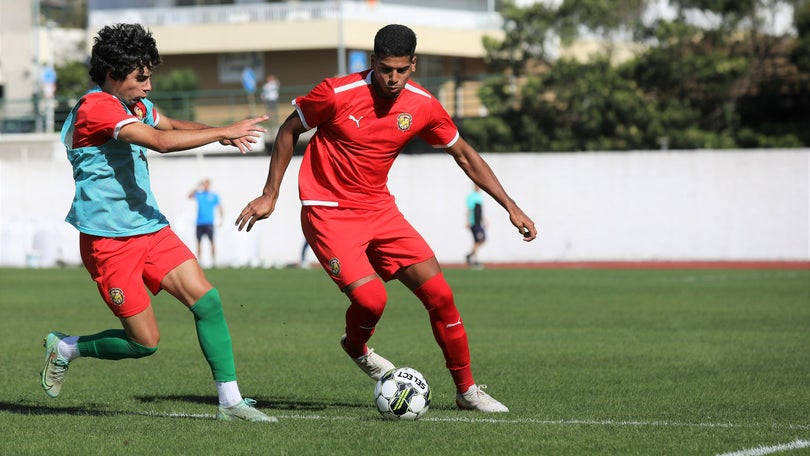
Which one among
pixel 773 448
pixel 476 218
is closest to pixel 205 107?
pixel 476 218

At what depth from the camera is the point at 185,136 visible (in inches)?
279

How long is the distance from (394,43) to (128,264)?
2.01 metres

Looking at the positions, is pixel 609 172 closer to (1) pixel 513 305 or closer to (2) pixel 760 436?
(1) pixel 513 305

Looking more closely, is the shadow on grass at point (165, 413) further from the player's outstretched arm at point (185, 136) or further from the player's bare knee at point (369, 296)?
the player's outstretched arm at point (185, 136)

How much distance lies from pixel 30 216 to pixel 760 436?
29012mm

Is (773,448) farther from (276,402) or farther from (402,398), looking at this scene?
(276,402)

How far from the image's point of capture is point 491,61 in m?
41.5

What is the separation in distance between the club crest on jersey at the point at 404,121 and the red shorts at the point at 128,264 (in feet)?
5.13

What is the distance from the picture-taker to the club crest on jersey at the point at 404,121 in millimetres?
8039

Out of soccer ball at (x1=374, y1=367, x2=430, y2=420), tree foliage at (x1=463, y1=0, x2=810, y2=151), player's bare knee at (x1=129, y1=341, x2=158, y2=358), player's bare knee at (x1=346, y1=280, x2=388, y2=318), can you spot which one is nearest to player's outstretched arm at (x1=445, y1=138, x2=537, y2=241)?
player's bare knee at (x1=346, y1=280, x2=388, y2=318)

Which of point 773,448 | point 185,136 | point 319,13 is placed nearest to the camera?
point 773,448

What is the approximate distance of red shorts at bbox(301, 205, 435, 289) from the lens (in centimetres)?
797

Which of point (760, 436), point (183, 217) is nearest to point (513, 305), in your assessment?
point (760, 436)

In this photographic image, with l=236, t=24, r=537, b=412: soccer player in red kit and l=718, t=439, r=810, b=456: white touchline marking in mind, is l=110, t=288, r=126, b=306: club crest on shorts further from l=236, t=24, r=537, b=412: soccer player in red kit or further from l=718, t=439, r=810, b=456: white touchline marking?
l=718, t=439, r=810, b=456: white touchline marking
